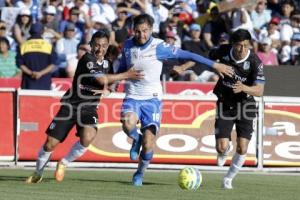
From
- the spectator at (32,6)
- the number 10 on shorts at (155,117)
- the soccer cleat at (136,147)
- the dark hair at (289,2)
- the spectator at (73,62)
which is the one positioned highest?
the dark hair at (289,2)

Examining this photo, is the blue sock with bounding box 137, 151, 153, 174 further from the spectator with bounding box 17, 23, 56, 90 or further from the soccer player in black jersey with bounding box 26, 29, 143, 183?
the spectator with bounding box 17, 23, 56, 90

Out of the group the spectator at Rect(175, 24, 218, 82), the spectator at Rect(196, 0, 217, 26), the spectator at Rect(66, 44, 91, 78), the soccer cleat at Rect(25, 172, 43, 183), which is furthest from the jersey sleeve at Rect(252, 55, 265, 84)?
the spectator at Rect(196, 0, 217, 26)

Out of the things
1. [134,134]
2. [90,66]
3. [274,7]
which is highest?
[274,7]

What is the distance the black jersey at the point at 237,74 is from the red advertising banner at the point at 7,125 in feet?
16.2

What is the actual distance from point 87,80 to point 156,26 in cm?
975

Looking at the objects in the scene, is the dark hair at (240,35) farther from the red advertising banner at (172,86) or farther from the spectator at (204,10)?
the spectator at (204,10)

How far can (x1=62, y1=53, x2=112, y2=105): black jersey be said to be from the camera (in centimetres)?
1405

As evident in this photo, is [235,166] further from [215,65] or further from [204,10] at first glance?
[204,10]

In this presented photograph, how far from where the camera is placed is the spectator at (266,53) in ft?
75.3

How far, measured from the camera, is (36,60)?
19891 mm

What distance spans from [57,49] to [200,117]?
18.3ft

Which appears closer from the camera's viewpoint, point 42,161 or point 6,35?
point 42,161

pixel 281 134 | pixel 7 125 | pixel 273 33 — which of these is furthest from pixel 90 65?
Answer: pixel 273 33

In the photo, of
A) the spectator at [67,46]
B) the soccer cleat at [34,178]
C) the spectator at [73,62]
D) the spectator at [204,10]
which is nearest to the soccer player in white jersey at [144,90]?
the soccer cleat at [34,178]
